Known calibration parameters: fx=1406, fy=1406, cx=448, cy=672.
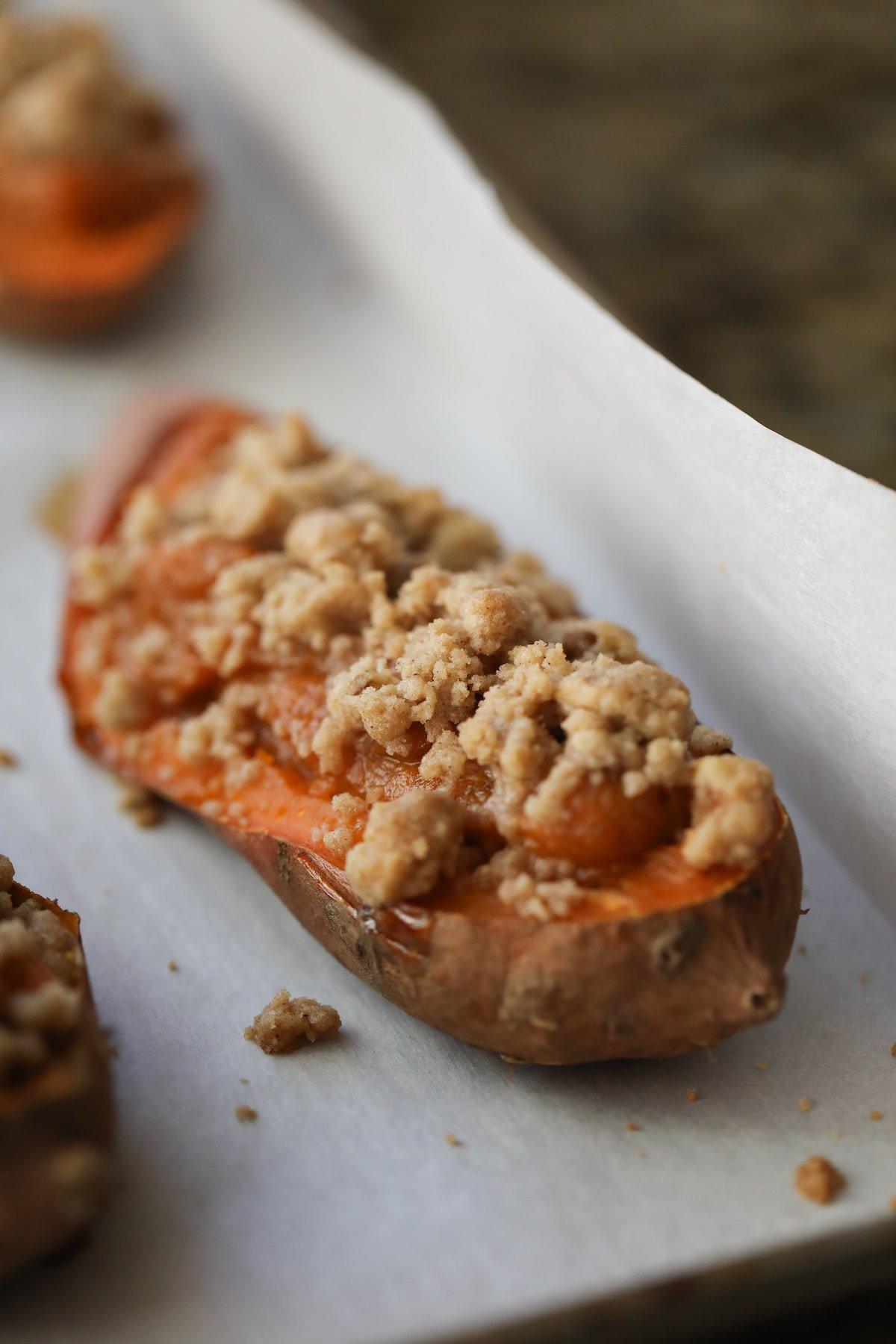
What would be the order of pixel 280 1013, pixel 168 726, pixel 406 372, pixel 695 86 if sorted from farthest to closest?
pixel 695 86
pixel 406 372
pixel 168 726
pixel 280 1013

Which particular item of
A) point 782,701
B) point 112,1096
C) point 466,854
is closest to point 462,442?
point 782,701

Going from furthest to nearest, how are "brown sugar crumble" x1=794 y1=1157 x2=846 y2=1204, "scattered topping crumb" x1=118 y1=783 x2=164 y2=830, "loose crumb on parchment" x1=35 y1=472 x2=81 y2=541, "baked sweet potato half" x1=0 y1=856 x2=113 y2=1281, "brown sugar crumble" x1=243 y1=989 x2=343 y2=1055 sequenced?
"loose crumb on parchment" x1=35 y1=472 x2=81 y2=541 < "scattered topping crumb" x1=118 y1=783 x2=164 y2=830 < "brown sugar crumble" x1=243 y1=989 x2=343 y2=1055 < "brown sugar crumble" x1=794 y1=1157 x2=846 y2=1204 < "baked sweet potato half" x1=0 y1=856 x2=113 y2=1281

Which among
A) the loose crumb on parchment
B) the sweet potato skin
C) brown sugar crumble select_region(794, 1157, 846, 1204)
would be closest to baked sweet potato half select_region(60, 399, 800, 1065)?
brown sugar crumble select_region(794, 1157, 846, 1204)

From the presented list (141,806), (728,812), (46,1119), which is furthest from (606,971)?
(141,806)

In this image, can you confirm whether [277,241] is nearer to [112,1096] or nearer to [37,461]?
[37,461]

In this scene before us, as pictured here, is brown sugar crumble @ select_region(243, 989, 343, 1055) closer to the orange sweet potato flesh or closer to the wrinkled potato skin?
the wrinkled potato skin

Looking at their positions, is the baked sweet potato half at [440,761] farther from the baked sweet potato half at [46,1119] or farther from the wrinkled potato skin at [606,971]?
the baked sweet potato half at [46,1119]
